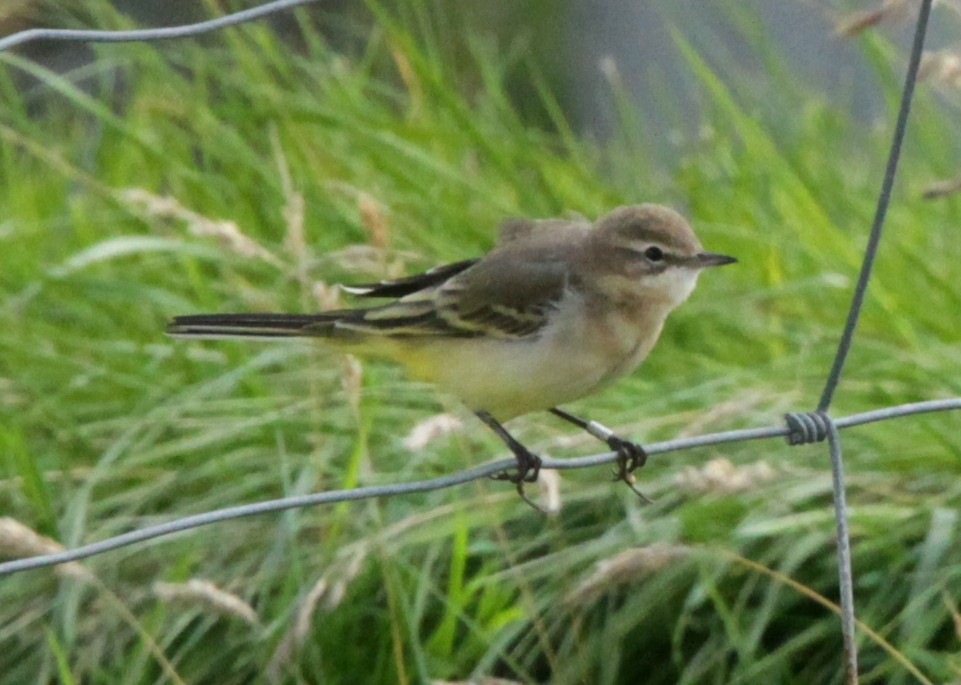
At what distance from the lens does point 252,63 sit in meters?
4.88

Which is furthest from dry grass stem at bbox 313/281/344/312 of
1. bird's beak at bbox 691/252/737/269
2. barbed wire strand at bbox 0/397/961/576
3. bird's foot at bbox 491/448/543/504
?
bird's beak at bbox 691/252/737/269

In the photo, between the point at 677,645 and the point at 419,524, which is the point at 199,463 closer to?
the point at 419,524

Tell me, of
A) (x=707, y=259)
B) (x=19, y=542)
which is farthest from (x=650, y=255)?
(x=19, y=542)

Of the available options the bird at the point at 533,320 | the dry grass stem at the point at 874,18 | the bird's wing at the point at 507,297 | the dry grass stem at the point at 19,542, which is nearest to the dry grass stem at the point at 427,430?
the bird at the point at 533,320

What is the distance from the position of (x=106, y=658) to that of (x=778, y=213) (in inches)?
82.4

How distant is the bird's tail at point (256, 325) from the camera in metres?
2.88

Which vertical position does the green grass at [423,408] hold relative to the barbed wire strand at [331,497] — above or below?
below

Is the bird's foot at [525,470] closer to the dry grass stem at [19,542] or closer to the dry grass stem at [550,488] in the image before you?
the dry grass stem at [550,488]

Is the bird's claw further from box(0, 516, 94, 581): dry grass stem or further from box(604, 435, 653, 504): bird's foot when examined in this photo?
box(0, 516, 94, 581): dry grass stem

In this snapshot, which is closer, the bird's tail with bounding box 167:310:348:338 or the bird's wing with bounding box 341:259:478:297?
the bird's tail with bounding box 167:310:348:338

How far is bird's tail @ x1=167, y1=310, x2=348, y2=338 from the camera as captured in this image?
113 inches

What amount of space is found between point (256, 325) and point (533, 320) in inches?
19.4

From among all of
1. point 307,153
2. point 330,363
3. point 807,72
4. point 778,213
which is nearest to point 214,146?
point 307,153

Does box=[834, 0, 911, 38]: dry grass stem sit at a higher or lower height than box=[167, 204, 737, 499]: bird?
higher
